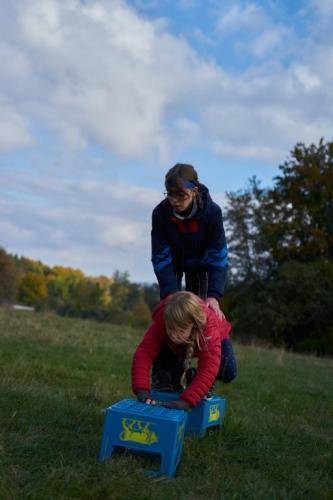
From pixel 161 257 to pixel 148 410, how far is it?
1.66m

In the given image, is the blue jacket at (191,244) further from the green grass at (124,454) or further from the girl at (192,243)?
the green grass at (124,454)

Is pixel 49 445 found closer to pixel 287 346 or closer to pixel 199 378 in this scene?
pixel 199 378

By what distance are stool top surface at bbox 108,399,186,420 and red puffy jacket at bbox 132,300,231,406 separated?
0.25 m

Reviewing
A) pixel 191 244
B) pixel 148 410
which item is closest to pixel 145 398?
pixel 148 410

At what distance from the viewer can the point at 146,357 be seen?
4102mm

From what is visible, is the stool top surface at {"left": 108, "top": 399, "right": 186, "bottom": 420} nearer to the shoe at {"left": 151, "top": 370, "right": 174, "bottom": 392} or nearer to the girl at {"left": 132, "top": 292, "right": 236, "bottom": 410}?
the girl at {"left": 132, "top": 292, "right": 236, "bottom": 410}

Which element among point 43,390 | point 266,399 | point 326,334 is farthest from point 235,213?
point 43,390

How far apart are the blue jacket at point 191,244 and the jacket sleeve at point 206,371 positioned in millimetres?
669

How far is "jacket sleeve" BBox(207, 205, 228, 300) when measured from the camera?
4.79 metres

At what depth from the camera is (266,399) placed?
7285mm

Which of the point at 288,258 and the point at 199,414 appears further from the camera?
the point at 288,258

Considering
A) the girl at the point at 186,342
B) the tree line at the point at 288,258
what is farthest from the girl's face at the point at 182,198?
the tree line at the point at 288,258

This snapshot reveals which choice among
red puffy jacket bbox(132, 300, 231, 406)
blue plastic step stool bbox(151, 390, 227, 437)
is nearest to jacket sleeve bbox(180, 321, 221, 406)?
red puffy jacket bbox(132, 300, 231, 406)

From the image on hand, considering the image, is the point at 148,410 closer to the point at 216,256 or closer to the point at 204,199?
the point at 216,256
